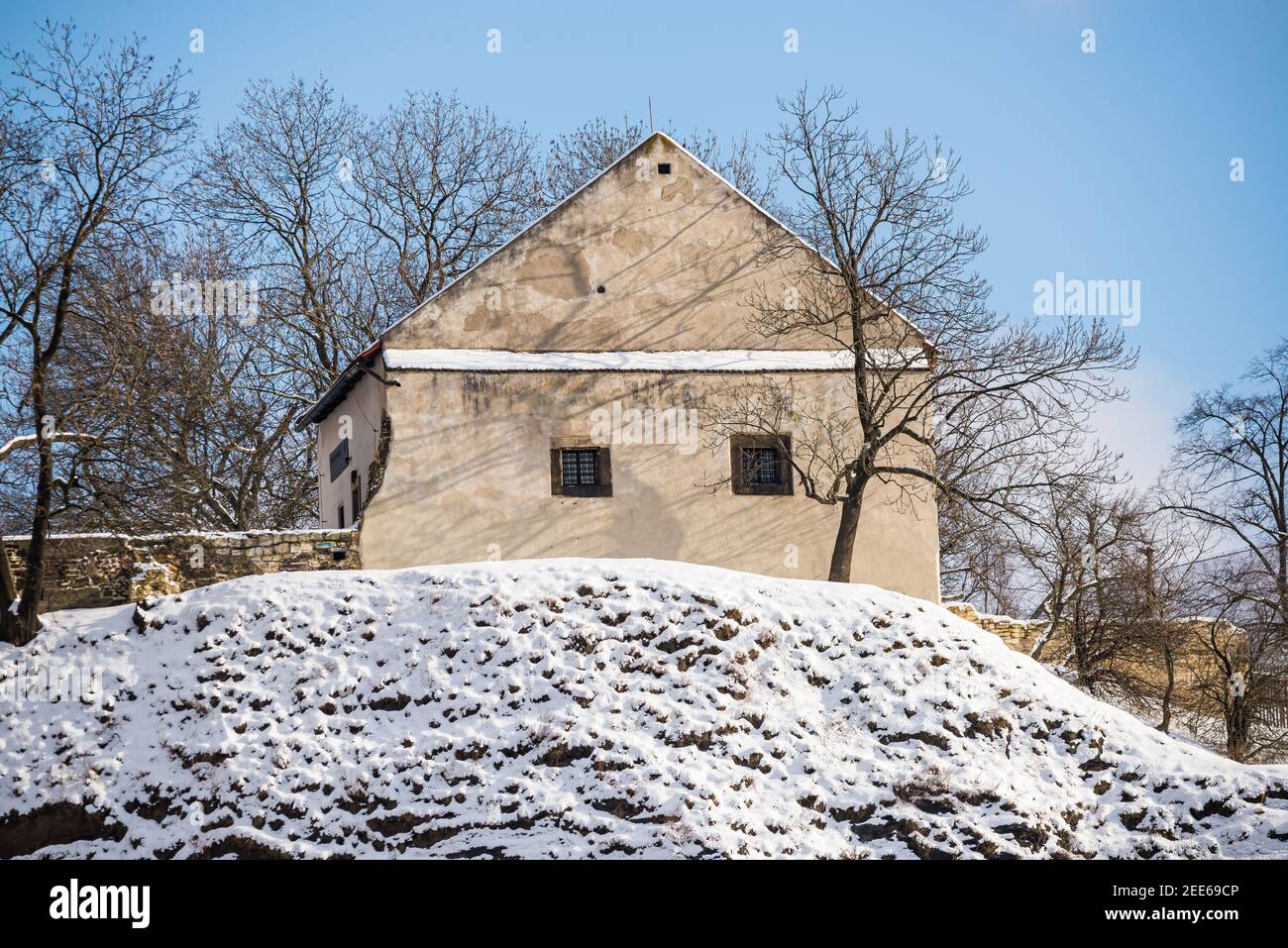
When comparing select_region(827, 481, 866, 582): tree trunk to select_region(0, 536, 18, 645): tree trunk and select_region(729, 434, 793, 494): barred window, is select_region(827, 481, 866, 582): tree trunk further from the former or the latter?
select_region(0, 536, 18, 645): tree trunk

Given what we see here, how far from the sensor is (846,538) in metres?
22.9

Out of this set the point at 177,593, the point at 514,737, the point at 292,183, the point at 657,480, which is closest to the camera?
the point at 514,737

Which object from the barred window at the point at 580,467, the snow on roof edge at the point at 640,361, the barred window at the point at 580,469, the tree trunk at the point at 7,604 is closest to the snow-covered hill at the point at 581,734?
the tree trunk at the point at 7,604

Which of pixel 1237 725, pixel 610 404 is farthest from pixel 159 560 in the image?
pixel 1237 725

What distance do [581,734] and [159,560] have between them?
800 cm

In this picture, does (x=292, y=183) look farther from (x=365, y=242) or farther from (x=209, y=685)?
(x=209, y=685)

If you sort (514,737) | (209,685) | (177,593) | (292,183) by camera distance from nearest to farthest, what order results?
(514,737)
(209,685)
(177,593)
(292,183)

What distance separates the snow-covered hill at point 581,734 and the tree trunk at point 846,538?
367 centimetres

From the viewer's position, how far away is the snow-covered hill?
14.8 metres

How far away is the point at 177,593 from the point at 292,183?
1826 centimetres

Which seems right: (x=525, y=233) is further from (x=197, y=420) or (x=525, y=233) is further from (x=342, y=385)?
(x=197, y=420)

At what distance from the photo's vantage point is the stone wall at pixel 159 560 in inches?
771
